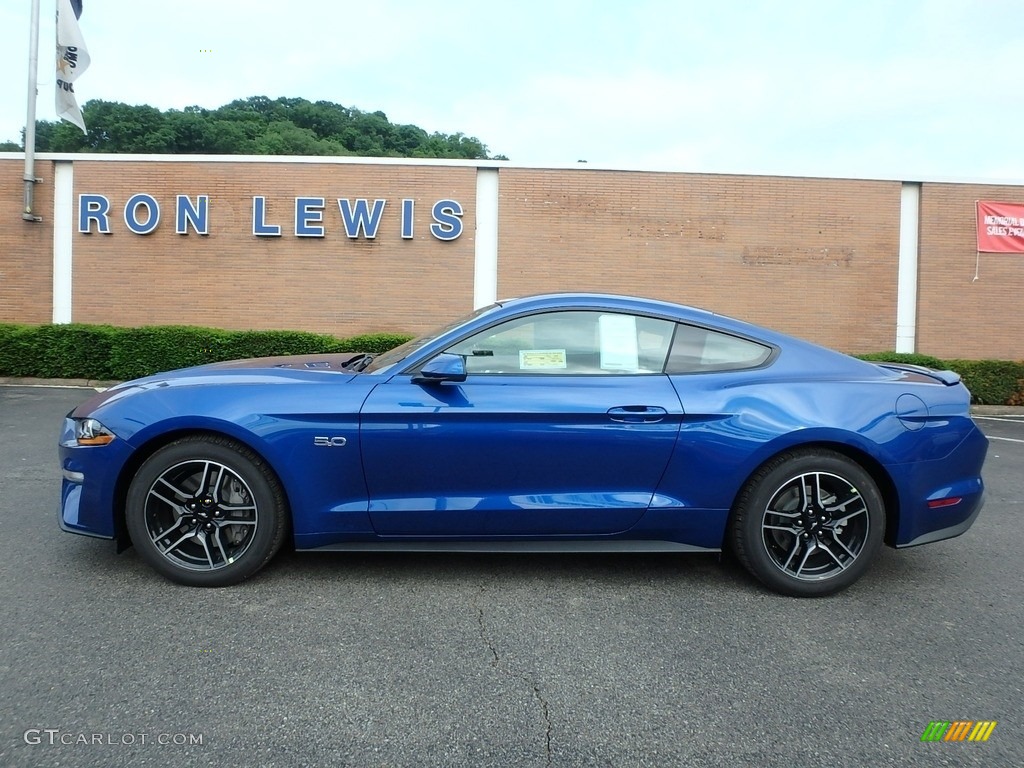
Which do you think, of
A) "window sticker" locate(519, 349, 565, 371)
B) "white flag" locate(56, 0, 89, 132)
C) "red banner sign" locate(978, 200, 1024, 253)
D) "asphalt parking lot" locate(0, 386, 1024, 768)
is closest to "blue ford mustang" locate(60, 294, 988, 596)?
"window sticker" locate(519, 349, 565, 371)

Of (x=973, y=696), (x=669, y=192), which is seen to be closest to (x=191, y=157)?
(x=669, y=192)

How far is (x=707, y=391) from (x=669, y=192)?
1159 cm

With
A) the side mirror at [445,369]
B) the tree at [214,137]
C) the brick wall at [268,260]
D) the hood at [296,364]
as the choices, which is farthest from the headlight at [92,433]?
the tree at [214,137]

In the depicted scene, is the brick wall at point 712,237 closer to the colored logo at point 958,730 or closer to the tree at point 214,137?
the colored logo at point 958,730

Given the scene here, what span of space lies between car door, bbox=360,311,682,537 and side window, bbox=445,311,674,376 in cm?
11

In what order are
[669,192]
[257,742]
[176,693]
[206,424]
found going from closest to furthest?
[257,742] → [176,693] → [206,424] → [669,192]

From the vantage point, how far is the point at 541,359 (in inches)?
144

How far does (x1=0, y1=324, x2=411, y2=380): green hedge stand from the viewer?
12633 mm

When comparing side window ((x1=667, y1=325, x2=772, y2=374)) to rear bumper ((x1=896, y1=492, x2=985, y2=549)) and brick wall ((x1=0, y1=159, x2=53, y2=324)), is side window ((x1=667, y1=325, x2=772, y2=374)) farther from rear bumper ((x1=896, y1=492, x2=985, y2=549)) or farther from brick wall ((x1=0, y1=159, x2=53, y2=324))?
brick wall ((x1=0, y1=159, x2=53, y2=324))

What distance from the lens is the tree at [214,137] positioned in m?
42.4

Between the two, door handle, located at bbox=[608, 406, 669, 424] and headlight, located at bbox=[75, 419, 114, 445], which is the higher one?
door handle, located at bbox=[608, 406, 669, 424]

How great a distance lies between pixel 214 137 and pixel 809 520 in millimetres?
46881

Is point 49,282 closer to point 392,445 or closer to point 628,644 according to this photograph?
point 392,445

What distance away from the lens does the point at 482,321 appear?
12.2 ft
